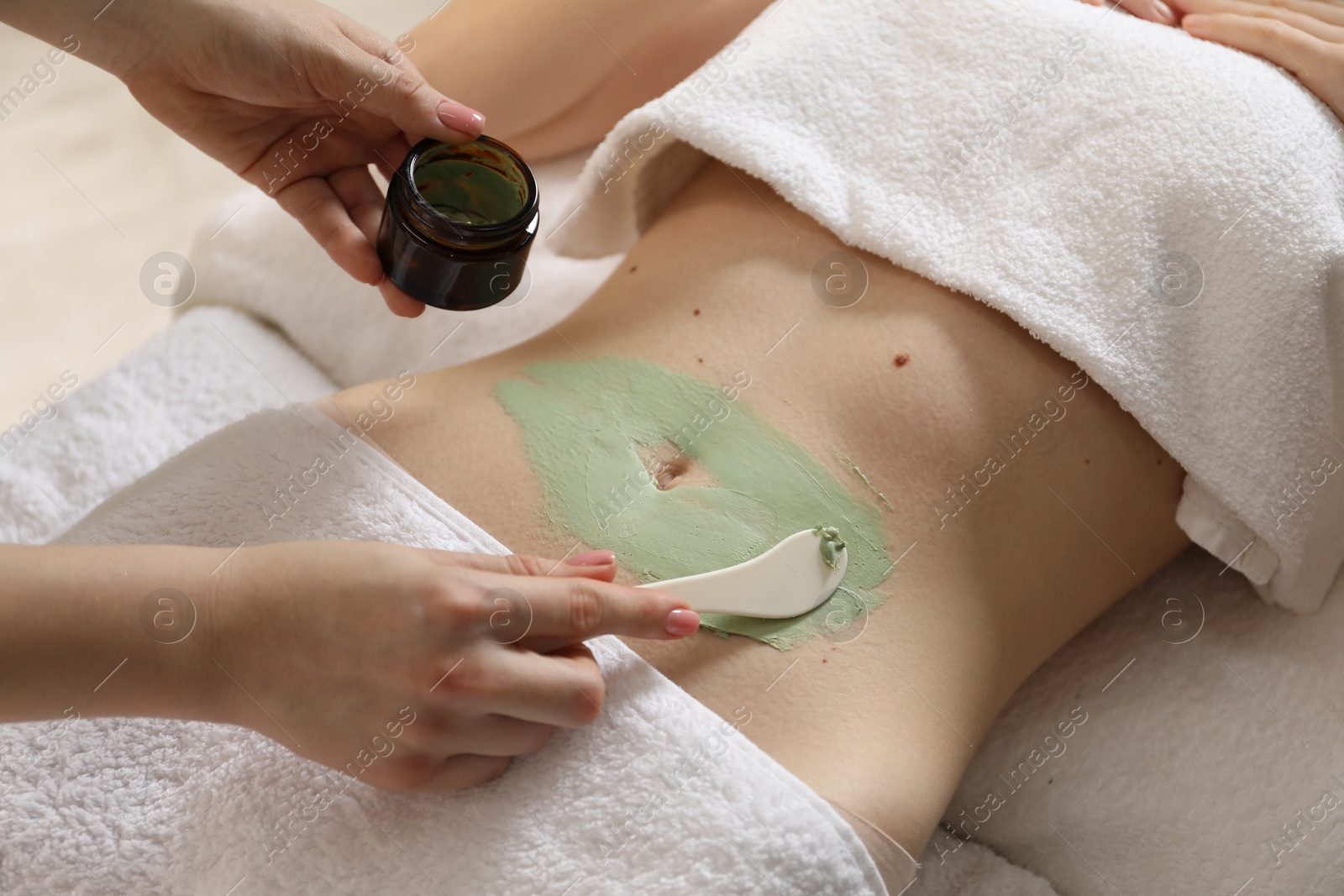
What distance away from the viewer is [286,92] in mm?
889

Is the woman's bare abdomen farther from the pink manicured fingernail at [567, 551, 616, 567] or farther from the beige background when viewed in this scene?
the beige background

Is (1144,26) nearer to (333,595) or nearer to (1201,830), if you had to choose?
(1201,830)

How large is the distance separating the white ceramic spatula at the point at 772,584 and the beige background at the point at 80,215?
1265 millimetres

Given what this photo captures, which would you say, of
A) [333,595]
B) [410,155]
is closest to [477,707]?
[333,595]

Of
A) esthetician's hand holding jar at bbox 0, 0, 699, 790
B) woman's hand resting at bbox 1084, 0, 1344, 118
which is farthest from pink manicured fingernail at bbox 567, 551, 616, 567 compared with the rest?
woman's hand resting at bbox 1084, 0, 1344, 118

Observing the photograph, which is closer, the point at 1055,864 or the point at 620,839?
the point at 620,839

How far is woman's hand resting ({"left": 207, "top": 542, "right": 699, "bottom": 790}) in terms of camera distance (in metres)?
0.61

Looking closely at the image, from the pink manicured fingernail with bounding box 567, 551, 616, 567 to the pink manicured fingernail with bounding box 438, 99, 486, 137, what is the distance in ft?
1.23

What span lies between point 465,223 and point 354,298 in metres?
0.49

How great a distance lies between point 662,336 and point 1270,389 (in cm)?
53

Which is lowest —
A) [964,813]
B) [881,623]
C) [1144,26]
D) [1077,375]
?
[964,813]

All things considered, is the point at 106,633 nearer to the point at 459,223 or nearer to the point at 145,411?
the point at 459,223

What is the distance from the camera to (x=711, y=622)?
2.50 feet

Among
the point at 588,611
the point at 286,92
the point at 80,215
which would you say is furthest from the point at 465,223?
the point at 80,215
